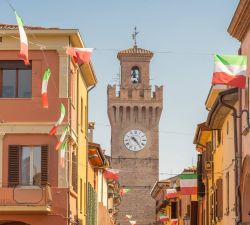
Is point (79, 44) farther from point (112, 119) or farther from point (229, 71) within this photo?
point (112, 119)

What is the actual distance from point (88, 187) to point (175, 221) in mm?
32485

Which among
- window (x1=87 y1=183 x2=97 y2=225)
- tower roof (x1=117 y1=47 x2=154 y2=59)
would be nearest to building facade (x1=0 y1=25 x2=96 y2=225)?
window (x1=87 y1=183 x2=97 y2=225)

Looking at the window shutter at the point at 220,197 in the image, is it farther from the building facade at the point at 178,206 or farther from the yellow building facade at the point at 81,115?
the building facade at the point at 178,206

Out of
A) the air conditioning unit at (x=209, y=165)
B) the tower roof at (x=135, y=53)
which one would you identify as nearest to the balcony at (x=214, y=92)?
the air conditioning unit at (x=209, y=165)

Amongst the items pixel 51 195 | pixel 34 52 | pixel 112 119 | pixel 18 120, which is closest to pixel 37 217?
pixel 51 195

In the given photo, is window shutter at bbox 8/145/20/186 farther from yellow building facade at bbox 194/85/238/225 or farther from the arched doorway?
the arched doorway

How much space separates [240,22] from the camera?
1132 inches

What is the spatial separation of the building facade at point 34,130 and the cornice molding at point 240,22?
30.8 ft

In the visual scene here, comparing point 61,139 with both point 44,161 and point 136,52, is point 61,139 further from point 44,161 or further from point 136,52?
point 136,52

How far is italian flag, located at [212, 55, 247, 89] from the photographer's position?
26406 mm

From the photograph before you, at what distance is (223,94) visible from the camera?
112 feet

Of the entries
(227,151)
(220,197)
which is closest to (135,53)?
(220,197)

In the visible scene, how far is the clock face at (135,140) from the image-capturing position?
126875 mm

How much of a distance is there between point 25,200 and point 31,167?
4.15ft
